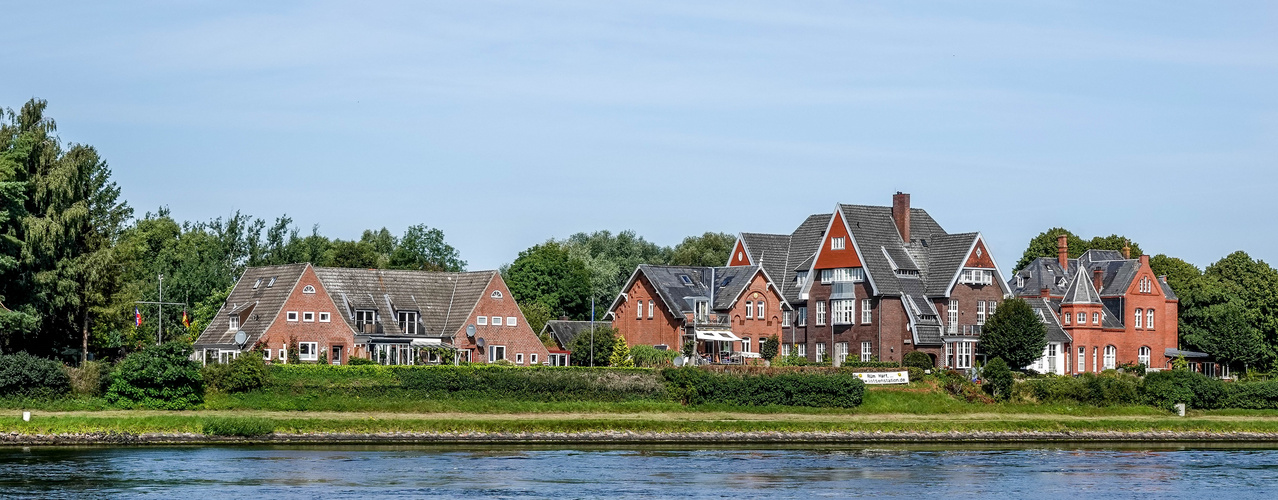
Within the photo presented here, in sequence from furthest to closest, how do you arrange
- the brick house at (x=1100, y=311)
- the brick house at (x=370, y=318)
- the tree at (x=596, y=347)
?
1. the brick house at (x=1100, y=311)
2. the tree at (x=596, y=347)
3. the brick house at (x=370, y=318)

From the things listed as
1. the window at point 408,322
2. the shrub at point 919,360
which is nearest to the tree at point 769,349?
the shrub at point 919,360

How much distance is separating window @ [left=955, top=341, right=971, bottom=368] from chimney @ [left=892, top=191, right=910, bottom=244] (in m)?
8.59

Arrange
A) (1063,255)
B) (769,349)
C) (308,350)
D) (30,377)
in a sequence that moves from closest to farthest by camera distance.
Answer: (30,377)
(308,350)
(769,349)
(1063,255)

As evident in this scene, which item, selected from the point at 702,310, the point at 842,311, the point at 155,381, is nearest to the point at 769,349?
the point at 702,310

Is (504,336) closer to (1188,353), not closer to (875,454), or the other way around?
(875,454)

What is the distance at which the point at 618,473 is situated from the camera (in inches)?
2306

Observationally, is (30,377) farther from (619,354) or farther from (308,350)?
(619,354)

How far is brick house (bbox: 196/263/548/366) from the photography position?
88.7 m

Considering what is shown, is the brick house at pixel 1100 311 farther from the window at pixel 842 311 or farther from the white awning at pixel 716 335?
the white awning at pixel 716 335

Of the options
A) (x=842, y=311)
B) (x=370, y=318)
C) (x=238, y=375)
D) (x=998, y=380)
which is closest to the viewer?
(x=238, y=375)

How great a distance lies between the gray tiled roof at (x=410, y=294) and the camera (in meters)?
92.2

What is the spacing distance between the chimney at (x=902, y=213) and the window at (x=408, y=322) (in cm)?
3369

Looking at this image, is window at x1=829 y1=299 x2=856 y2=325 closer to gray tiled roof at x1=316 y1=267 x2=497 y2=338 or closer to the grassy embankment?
the grassy embankment

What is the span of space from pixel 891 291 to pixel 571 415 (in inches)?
1159
